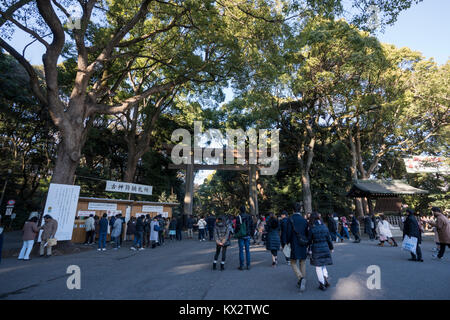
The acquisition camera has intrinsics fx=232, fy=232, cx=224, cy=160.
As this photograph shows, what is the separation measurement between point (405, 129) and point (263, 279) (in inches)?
774

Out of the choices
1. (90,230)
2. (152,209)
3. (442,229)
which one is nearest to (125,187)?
(152,209)

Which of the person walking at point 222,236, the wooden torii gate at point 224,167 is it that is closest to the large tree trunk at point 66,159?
the person walking at point 222,236

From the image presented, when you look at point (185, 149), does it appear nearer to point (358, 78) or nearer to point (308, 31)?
point (308, 31)

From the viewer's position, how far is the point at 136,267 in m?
6.16

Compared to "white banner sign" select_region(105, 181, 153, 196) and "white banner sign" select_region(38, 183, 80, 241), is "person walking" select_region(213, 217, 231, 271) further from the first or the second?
"white banner sign" select_region(105, 181, 153, 196)

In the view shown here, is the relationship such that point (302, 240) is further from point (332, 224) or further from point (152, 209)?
point (152, 209)

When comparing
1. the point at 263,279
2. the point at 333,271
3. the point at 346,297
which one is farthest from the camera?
the point at 333,271

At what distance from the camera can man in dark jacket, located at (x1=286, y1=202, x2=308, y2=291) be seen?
438 cm

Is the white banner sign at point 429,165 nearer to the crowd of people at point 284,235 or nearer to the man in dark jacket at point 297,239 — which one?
the crowd of people at point 284,235

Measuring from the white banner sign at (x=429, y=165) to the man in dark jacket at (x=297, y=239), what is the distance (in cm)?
1685

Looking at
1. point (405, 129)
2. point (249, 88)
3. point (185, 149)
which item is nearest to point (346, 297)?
point (249, 88)

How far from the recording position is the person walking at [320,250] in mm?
4094

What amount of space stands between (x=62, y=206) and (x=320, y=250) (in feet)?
29.5

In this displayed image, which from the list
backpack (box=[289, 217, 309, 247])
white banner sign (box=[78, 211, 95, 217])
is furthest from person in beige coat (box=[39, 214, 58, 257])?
backpack (box=[289, 217, 309, 247])
